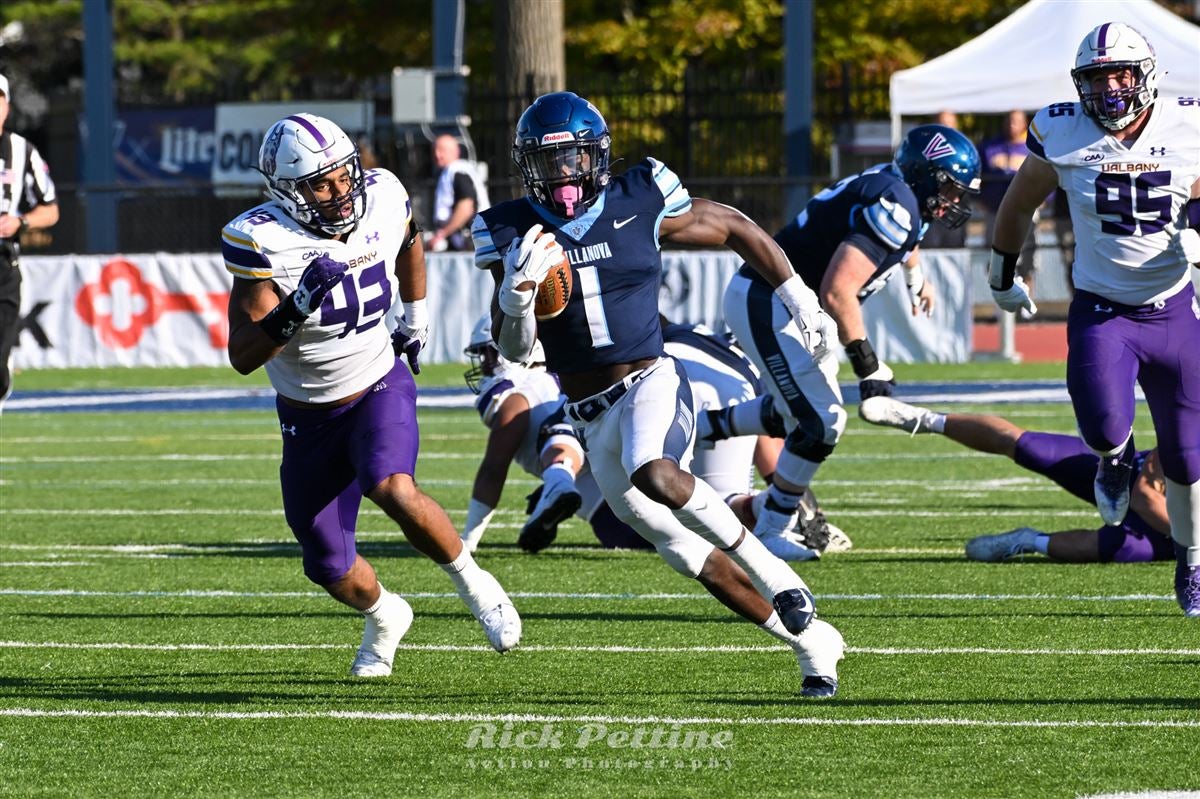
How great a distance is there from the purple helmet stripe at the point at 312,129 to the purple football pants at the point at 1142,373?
2504 millimetres

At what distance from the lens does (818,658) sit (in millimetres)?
5301

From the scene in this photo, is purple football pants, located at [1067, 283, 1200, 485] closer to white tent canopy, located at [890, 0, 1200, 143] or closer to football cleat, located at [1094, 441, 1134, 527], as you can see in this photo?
football cleat, located at [1094, 441, 1134, 527]

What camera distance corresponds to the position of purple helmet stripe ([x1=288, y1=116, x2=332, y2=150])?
5.56 meters

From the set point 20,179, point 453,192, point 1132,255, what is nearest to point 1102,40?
point 1132,255

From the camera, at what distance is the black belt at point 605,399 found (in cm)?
554

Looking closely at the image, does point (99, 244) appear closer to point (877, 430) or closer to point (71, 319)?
point (71, 319)

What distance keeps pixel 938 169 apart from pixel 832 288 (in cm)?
Answer: 69

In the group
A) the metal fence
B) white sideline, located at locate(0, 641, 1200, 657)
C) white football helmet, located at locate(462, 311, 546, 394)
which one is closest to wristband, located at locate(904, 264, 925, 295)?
white football helmet, located at locate(462, 311, 546, 394)

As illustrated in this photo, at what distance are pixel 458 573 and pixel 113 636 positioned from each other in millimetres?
1475

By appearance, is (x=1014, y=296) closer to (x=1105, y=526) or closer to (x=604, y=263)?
(x=1105, y=526)

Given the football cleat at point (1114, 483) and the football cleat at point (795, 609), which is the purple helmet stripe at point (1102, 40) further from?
the football cleat at point (795, 609)

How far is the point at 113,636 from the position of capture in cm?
654

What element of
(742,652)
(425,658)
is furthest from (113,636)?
(742,652)

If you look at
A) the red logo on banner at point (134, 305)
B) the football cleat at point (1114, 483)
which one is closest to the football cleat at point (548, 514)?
the football cleat at point (1114, 483)
